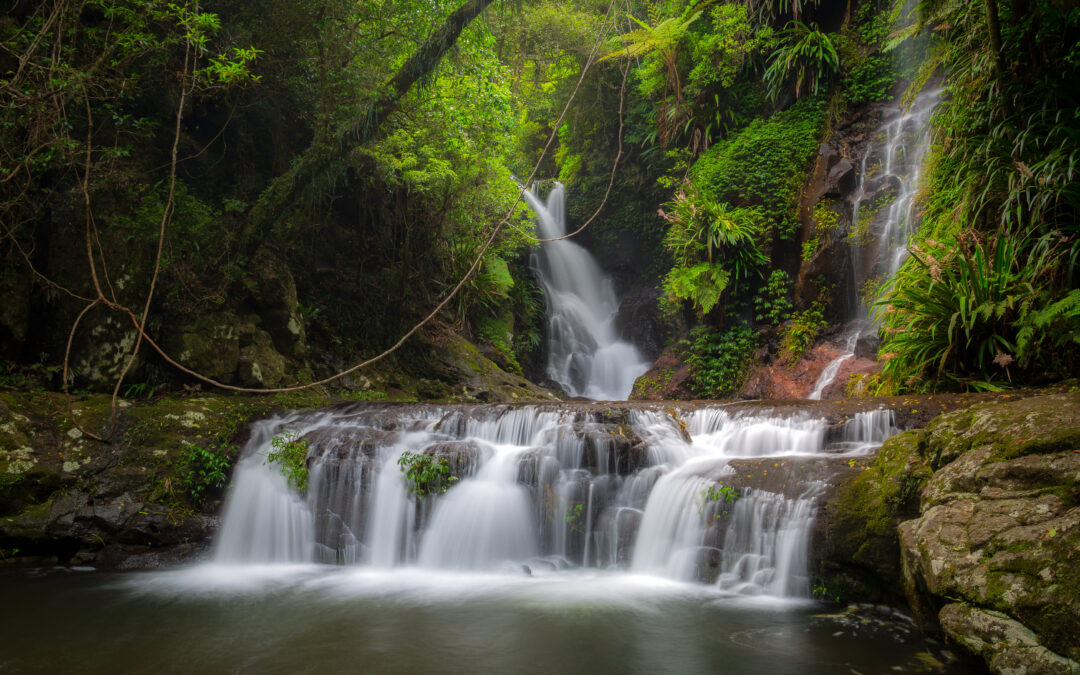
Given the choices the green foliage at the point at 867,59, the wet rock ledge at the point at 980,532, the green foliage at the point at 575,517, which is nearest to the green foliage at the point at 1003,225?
the wet rock ledge at the point at 980,532

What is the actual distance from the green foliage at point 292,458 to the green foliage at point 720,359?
7335 millimetres

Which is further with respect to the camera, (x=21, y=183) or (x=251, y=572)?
(x=21, y=183)

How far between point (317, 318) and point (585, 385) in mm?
6304

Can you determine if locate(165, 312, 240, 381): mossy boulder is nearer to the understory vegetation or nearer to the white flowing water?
the understory vegetation

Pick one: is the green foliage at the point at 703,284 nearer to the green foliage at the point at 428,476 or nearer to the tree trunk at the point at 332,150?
the tree trunk at the point at 332,150

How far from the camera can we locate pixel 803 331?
33.1ft

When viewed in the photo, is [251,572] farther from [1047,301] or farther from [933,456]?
[1047,301]

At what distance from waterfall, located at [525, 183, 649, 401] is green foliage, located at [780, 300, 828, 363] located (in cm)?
389

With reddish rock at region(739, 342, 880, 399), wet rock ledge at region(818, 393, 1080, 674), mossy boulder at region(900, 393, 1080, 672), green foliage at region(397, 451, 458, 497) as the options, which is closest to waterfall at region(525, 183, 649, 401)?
reddish rock at region(739, 342, 880, 399)

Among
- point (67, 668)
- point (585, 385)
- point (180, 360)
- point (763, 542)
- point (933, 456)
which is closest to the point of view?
point (67, 668)

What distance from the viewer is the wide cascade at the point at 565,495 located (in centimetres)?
473

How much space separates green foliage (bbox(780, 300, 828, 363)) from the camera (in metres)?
9.95

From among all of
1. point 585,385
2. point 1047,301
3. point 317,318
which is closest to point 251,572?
point 317,318

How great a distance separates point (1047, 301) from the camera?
17.1 feet
